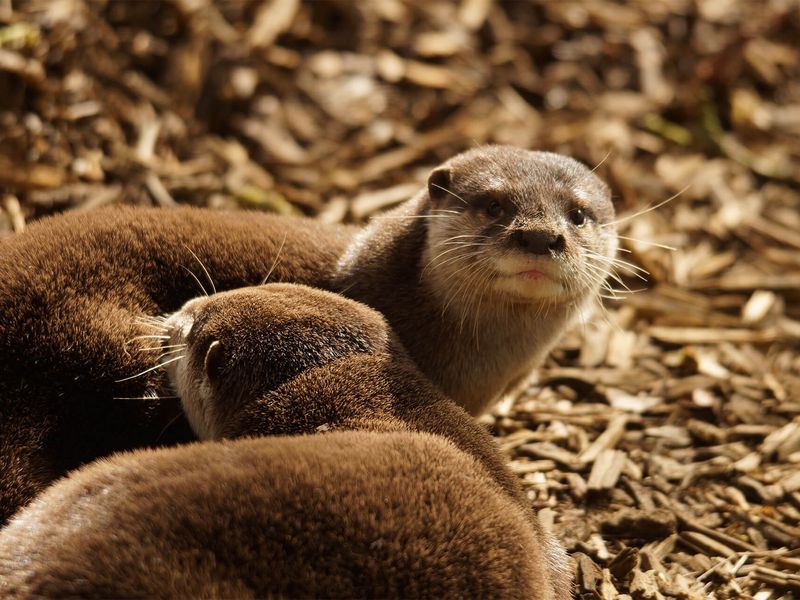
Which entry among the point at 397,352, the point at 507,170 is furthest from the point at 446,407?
the point at 507,170

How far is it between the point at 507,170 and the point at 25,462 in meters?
2.12

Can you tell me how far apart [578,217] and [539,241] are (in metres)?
0.41

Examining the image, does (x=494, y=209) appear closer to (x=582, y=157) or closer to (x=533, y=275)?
(x=533, y=275)

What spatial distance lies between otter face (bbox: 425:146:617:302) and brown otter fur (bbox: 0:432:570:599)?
Answer: 1.01 meters

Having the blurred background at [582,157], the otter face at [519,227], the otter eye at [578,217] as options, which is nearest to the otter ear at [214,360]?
the otter face at [519,227]

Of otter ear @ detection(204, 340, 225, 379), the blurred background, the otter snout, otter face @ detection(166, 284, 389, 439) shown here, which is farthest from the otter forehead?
otter ear @ detection(204, 340, 225, 379)

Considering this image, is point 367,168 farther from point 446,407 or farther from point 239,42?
point 446,407

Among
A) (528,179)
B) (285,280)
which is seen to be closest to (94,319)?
(285,280)

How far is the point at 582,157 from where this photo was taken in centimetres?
620

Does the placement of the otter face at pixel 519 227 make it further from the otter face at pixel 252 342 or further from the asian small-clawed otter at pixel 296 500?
the asian small-clawed otter at pixel 296 500

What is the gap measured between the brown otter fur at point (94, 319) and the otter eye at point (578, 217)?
115 cm

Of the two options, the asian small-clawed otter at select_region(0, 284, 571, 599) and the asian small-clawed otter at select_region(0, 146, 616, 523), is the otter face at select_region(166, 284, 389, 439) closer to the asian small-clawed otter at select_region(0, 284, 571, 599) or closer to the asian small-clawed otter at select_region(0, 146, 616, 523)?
the asian small-clawed otter at select_region(0, 284, 571, 599)

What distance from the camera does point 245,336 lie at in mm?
3332

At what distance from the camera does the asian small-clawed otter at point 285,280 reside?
337cm
